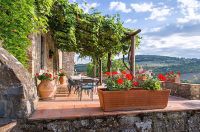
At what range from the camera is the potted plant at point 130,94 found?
5.45 m

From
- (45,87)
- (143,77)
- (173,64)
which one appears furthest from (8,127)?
(173,64)

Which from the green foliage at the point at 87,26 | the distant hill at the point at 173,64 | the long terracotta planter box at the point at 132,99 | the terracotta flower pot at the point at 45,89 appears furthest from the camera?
the distant hill at the point at 173,64

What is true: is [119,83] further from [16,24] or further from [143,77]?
[16,24]

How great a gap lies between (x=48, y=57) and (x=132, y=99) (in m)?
8.73

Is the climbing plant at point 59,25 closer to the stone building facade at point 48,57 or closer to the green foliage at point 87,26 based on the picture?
the green foliage at point 87,26

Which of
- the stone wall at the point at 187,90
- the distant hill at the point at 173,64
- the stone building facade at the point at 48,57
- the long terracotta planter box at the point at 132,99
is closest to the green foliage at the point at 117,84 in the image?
the long terracotta planter box at the point at 132,99

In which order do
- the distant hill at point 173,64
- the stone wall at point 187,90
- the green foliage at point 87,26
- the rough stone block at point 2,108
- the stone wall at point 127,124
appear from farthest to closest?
the distant hill at point 173,64
the green foliage at point 87,26
the stone wall at point 187,90
the stone wall at point 127,124
the rough stone block at point 2,108

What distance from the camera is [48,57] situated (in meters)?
13.6

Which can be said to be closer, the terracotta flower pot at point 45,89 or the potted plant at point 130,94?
the potted plant at point 130,94

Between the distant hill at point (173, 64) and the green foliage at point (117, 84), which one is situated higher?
the distant hill at point (173, 64)

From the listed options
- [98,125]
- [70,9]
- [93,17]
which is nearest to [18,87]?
[98,125]

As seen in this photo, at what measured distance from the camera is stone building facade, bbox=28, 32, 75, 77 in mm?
9173

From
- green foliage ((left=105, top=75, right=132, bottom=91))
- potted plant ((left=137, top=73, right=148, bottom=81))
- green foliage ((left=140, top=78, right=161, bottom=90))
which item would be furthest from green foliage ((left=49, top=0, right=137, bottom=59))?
green foliage ((left=140, top=78, right=161, bottom=90))

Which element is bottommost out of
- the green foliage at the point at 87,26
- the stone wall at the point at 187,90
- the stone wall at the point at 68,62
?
the stone wall at the point at 187,90
